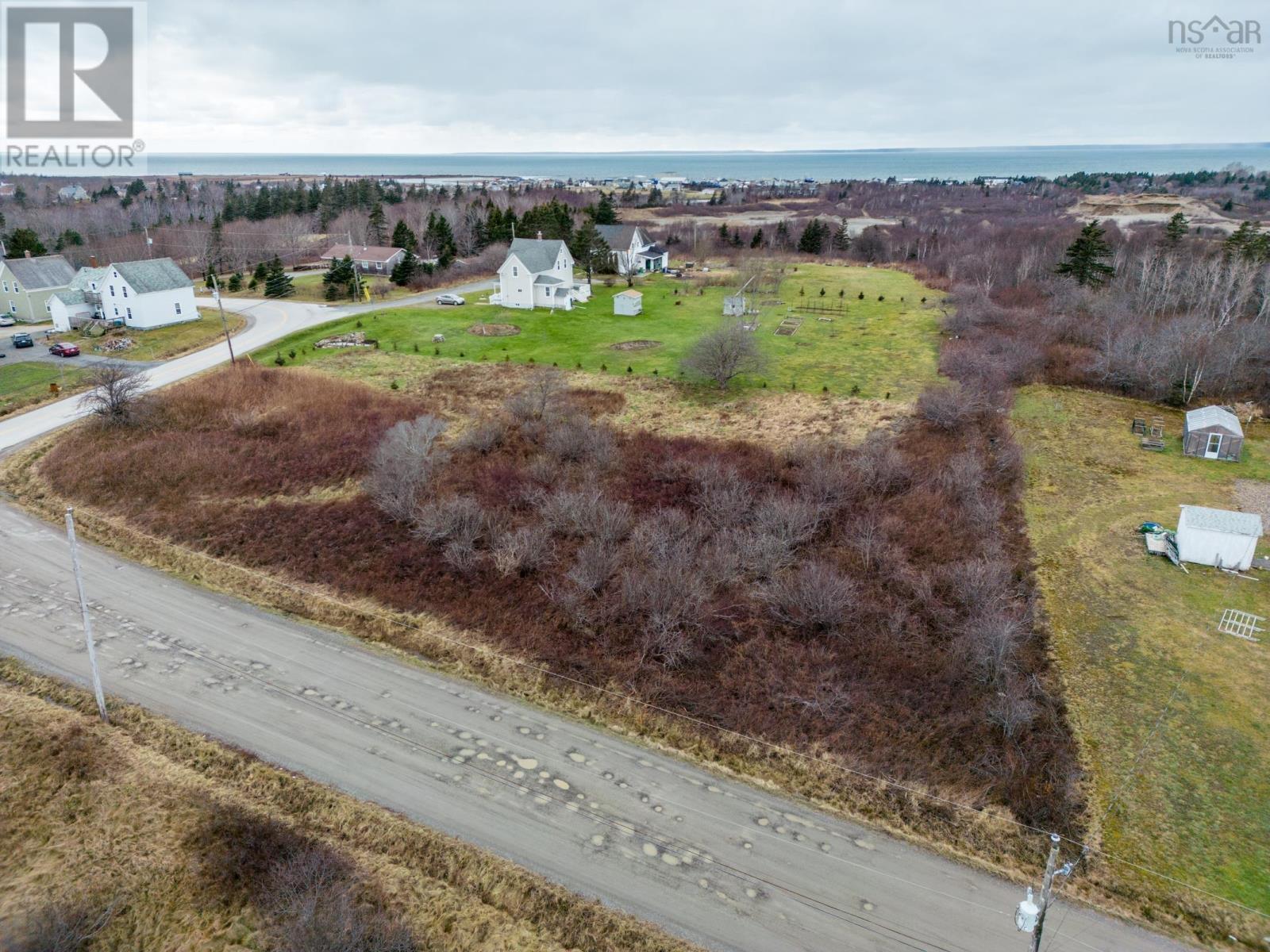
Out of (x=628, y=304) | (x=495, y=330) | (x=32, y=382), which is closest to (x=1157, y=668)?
(x=495, y=330)

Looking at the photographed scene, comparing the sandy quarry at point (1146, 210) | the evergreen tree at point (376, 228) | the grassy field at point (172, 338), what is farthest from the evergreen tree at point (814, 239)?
the grassy field at point (172, 338)

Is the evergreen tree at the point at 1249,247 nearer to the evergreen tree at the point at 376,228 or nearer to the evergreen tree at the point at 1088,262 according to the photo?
the evergreen tree at the point at 1088,262

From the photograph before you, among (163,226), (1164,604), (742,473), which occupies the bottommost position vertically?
(1164,604)

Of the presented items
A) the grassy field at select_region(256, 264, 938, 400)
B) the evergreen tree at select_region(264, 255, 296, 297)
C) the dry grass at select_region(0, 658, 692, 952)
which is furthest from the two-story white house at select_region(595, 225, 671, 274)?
the dry grass at select_region(0, 658, 692, 952)

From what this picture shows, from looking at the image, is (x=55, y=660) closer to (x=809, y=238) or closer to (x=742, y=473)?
(x=742, y=473)

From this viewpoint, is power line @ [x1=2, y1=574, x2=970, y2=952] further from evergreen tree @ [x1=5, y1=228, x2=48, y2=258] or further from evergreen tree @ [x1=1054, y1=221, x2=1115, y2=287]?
evergreen tree @ [x1=5, y1=228, x2=48, y2=258]

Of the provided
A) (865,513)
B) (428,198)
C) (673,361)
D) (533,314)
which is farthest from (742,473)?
(428,198)

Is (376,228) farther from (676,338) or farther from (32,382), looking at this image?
(676,338)
